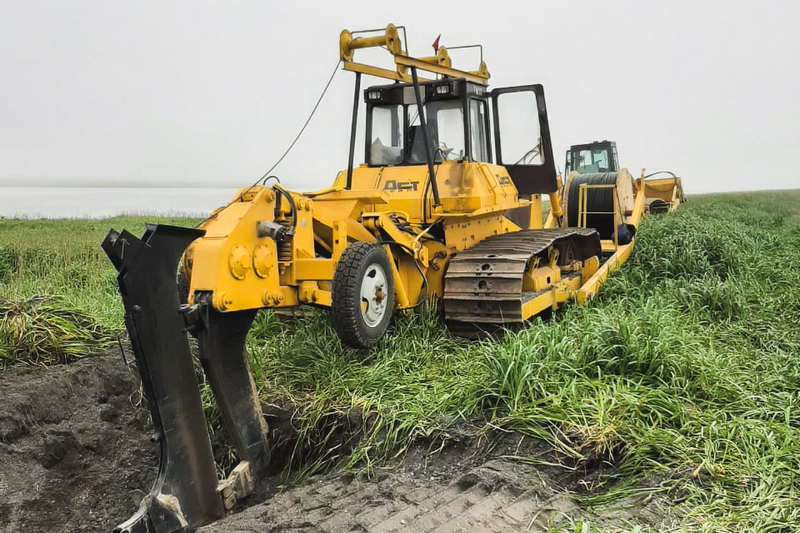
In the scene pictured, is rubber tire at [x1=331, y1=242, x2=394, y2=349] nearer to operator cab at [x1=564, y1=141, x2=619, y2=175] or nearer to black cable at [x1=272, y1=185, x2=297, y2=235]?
black cable at [x1=272, y1=185, x2=297, y2=235]

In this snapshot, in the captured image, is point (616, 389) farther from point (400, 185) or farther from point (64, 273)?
point (64, 273)

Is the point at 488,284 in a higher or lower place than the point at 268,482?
higher

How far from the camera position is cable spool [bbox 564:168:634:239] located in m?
9.73

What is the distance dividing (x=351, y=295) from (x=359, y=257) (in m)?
0.26

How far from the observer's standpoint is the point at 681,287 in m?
7.47

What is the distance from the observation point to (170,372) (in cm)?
354

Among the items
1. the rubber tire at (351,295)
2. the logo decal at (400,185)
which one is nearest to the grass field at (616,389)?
the rubber tire at (351,295)

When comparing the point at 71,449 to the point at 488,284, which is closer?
the point at 71,449

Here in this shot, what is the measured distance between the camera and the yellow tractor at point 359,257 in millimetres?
3518

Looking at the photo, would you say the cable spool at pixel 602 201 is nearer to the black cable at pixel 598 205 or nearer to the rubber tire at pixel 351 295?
the black cable at pixel 598 205

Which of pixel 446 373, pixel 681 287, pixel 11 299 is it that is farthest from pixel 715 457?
pixel 11 299

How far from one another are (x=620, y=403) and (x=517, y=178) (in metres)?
3.79

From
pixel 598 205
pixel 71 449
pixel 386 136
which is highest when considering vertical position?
pixel 386 136

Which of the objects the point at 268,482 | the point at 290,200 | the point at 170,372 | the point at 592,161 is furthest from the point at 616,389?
the point at 592,161
